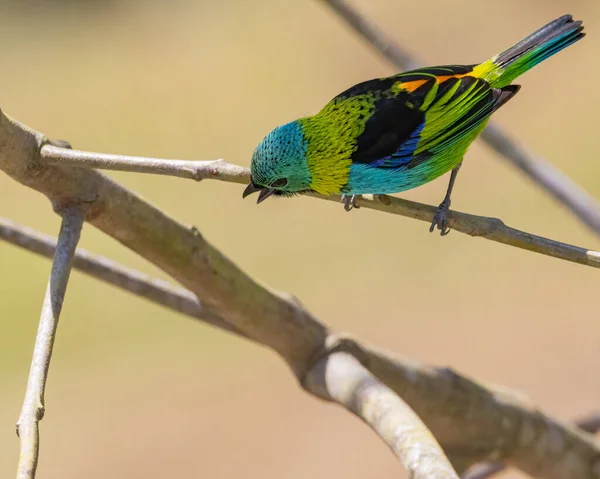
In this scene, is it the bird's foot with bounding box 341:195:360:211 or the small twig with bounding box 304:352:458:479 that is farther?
the bird's foot with bounding box 341:195:360:211

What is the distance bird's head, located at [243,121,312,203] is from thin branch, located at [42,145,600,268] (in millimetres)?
385

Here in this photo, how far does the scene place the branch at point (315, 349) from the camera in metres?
2.00

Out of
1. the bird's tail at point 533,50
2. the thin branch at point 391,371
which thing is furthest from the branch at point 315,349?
the bird's tail at point 533,50

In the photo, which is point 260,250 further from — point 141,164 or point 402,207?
point 141,164

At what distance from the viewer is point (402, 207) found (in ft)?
6.06

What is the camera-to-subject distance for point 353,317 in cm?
534

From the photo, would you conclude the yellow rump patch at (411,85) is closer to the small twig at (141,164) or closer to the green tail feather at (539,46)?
the green tail feather at (539,46)

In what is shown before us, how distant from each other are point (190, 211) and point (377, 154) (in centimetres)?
405

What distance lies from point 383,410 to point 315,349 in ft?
1.60

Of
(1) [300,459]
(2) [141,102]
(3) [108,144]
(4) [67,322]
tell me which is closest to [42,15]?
(2) [141,102]

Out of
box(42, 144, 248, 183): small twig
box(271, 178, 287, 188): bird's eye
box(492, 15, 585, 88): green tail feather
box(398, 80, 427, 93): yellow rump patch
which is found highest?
box(492, 15, 585, 88): green tail feather

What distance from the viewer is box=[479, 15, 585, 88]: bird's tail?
2.49 m

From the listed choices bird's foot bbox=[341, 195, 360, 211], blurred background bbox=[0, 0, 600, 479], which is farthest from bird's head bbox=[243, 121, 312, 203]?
blurred background bbox=[0, 0, 600, 479]

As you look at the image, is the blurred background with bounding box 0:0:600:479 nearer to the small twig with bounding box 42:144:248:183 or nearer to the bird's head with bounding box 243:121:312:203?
the bird's head with bounding box 243:121:312:203
